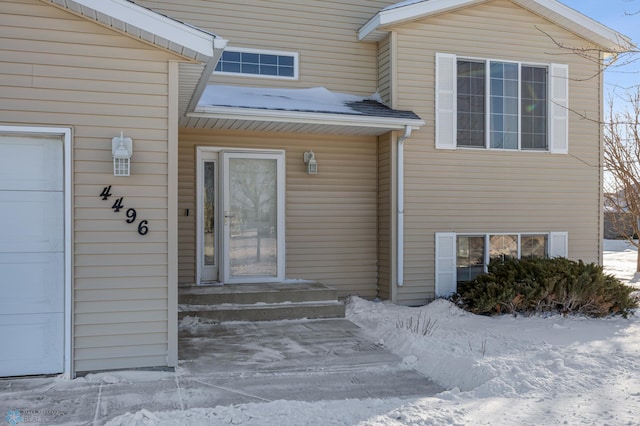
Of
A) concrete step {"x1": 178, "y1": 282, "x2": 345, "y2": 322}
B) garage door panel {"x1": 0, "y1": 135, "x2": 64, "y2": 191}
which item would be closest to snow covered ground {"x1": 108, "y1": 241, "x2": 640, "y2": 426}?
concrete step {"x1": 178, "y1": 282, "x2": 345, "y2": 322}

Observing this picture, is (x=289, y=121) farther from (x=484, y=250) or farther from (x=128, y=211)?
(x=484, y=250)

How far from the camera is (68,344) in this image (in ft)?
17.0

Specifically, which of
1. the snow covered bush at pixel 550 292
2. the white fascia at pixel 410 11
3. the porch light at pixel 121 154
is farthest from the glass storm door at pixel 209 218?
the snow covered bush at pixel 550 292

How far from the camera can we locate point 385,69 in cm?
932

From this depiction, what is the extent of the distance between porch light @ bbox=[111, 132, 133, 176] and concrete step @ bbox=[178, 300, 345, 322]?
8.82 feet

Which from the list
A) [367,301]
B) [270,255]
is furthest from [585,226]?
[270,255]

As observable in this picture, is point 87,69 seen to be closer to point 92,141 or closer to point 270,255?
point 92,141

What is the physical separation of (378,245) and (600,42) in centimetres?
530

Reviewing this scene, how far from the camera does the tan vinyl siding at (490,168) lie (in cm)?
910

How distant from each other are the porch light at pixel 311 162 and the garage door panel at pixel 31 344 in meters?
4.72

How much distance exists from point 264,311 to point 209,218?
201cm

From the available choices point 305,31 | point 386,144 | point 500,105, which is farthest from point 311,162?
point 500,105

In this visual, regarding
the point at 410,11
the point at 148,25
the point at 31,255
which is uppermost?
the point at 410,11

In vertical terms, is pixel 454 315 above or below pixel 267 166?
below
